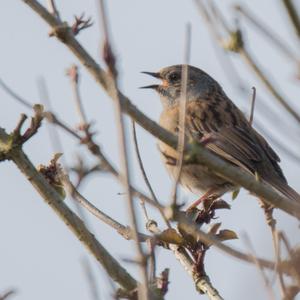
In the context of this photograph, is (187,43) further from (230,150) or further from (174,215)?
(230,150)

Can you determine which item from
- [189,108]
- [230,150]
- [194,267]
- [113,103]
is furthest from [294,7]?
[189,108]

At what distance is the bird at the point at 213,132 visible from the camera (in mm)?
7973

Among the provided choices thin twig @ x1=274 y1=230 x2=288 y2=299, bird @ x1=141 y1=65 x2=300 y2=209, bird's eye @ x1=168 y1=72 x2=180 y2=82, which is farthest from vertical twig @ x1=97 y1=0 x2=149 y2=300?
bird's eye @ x1=168 y1=72 x2=180 y2=82

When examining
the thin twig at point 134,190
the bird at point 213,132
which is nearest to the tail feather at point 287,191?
the bird at point 213,132

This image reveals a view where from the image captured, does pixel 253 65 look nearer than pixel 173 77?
Yes

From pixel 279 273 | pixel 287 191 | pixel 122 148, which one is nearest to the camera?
pixel 122 148

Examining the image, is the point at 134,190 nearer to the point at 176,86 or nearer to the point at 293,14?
the point at 293,14

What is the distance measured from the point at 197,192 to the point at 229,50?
5.15m

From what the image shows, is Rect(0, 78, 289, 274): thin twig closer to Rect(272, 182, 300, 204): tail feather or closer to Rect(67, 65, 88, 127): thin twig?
Rect(67, 65, 88, 127): thin twig

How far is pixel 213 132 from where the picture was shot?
8766mm

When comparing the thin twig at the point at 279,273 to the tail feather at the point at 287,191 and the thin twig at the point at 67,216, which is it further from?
the tail feather at the point at 287,191

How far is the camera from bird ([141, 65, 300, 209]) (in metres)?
7.97

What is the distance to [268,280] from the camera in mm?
3184

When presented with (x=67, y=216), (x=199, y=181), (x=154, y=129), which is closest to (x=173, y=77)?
(x=199, y=181)
